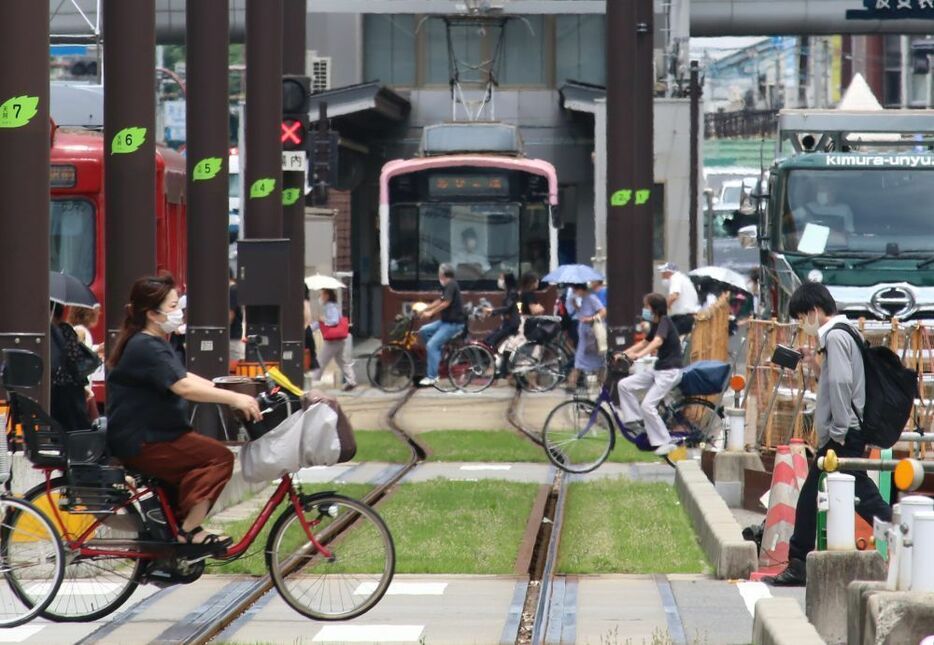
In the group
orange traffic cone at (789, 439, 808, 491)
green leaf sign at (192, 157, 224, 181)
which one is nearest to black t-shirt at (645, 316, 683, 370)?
green leaf sign at (192, 157, 224, 181)

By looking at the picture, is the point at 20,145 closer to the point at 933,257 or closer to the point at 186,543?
the point at 186,543

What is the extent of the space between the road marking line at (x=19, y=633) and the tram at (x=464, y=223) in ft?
67.9

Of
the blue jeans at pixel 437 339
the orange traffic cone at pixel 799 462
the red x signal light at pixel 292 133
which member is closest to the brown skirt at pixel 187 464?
the orange traffic cone at pixel 799 462

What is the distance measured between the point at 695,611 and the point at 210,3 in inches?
357

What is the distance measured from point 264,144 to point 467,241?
1100cm

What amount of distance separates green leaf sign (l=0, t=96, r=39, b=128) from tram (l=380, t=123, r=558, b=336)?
18.4m

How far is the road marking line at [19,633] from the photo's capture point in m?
8.98

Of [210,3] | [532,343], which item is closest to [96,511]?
[210,3]

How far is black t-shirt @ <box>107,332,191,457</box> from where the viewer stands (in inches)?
360

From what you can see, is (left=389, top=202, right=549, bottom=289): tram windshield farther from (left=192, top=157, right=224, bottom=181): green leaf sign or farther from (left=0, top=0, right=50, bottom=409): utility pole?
Answer: (left=0, top=0, right=50, bottom=409): utility pole

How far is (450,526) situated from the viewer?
13078 millimetres

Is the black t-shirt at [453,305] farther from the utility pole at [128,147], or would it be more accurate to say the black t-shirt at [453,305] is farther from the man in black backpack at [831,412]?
the man in black backpack at [831,412]

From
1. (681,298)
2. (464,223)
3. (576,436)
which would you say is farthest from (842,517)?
(464,223)

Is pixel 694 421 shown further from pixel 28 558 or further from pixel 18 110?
pixel 28 558
